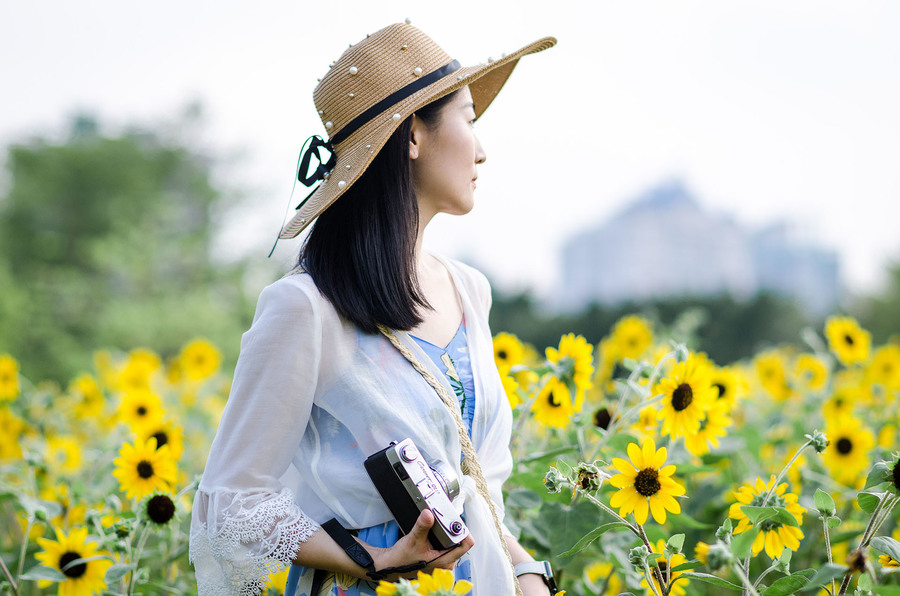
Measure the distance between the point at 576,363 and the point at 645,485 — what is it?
568mm

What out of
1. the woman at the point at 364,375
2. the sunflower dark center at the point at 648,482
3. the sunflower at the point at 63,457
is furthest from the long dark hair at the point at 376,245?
the sunflower at the point at 63,457

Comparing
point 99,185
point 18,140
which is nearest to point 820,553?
point 99,185

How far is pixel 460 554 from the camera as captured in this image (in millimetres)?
1181

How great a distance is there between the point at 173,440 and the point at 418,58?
110cm

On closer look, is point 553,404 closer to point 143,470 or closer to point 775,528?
point 775,528

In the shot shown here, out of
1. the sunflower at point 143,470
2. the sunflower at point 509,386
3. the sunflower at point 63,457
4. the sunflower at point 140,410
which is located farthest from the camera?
the sunflower at point 63,457

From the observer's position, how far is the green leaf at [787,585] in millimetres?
1164

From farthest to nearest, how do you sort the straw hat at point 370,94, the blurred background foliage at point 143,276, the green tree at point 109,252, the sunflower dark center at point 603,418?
the green tree at point 109,252 → the blurred background foliage at point 143,276 → the sunflower dark center at point 603,418 → the straw hat at point 370,94

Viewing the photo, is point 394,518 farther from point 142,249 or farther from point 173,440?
point 142,249

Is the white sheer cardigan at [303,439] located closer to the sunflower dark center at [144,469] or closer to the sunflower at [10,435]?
the sunflower dark center at [144,469]

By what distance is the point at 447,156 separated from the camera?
138cm

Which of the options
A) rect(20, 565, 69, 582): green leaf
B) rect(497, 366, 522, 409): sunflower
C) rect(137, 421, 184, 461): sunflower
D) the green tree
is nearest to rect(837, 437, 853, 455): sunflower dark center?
rect(497, 366, 522, 409): sunflower

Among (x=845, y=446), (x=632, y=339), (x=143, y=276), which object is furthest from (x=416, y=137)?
(x=143, y=276)

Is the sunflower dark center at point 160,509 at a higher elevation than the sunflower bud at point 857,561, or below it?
below
